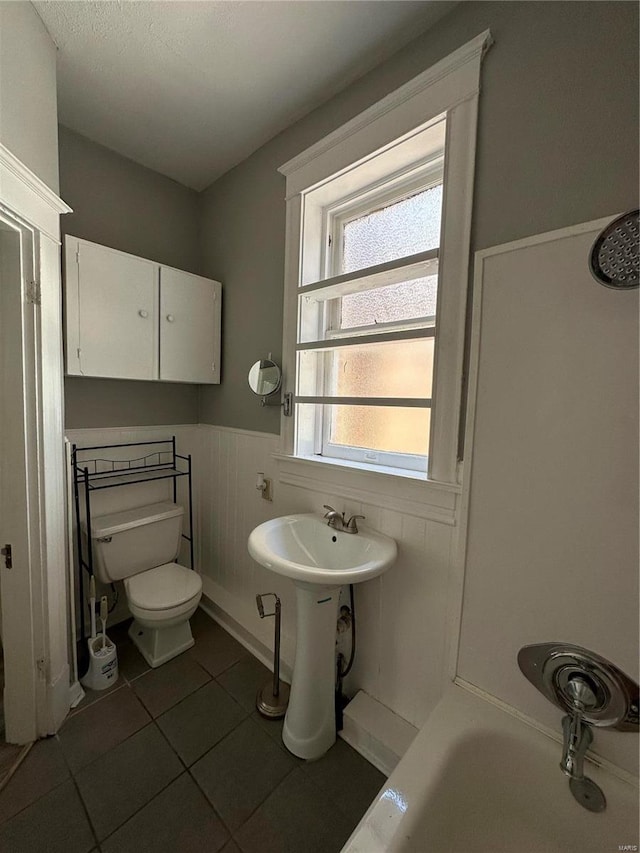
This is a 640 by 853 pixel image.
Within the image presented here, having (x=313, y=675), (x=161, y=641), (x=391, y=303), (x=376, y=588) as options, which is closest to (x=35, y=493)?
(x=161, y=641)

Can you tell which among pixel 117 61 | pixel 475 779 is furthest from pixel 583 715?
pixel 117 61

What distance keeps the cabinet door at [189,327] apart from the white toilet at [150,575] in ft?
2.69

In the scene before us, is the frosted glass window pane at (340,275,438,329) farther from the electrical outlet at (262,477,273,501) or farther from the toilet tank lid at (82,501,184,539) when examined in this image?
the toilet tank lid at (82,501,184,539)

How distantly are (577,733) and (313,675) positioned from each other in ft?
2.70

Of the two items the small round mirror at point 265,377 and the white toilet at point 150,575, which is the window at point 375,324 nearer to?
the small round mirror at point 265,377

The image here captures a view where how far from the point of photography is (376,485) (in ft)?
4.44

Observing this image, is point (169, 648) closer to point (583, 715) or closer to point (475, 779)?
point (475, 779)

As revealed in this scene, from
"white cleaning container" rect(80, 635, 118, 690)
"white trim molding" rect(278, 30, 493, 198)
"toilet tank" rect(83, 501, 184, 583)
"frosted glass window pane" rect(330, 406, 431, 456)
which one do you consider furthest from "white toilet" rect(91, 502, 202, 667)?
Answer: "white trim molding" rect(278, 30, 493, 198)

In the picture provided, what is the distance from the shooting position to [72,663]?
1513 mm

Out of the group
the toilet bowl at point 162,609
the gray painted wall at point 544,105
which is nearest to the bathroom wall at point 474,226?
the gray painted wall at point 544,105

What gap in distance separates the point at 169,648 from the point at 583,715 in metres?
1.77

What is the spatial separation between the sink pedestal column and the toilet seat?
0.70 metres

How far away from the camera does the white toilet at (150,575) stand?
5.40 ft

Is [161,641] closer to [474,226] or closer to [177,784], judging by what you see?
[177,784]
